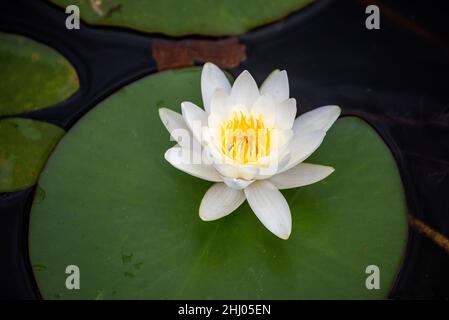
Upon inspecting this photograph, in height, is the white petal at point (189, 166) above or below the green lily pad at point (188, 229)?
above

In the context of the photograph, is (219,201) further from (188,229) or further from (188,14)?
(188,14)

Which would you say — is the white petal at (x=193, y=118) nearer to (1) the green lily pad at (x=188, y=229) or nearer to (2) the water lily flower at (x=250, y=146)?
(2) the water lily flower at (x=250, y=146)

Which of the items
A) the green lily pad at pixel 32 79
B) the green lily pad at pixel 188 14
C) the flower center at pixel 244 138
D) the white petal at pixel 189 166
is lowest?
the white petal at pixel 189 166

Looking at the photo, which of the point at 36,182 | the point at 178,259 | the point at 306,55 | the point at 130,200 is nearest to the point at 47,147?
the point at 36,182

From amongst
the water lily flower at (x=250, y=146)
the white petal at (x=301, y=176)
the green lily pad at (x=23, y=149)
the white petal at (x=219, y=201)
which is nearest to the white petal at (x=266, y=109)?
the water lily flower at (x=250, y=146)

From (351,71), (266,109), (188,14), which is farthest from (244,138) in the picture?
(351,71)

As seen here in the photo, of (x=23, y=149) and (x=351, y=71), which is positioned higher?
(x=351, y=71)

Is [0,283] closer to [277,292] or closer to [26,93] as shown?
[26,93]
